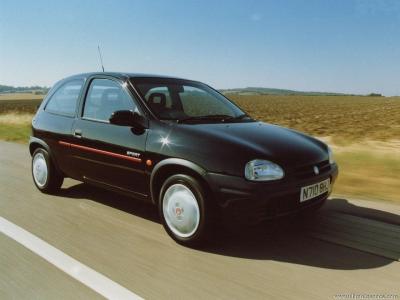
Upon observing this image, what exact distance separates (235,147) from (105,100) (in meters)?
1.90

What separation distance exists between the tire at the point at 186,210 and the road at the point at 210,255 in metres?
0.12

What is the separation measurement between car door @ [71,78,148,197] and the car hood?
0.53 metres

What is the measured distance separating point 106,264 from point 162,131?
1.34m

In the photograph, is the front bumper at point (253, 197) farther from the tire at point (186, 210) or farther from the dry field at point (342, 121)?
the dry field at point (342, 121)

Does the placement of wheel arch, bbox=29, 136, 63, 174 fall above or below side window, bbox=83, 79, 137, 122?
below

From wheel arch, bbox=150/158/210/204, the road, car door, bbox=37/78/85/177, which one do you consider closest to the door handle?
car door, bbox=37/78/85/177

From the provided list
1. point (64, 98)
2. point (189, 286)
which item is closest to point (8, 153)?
point (64, 98)

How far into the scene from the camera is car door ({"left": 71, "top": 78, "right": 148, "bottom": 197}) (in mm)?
4504

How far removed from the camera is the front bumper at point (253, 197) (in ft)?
12.0

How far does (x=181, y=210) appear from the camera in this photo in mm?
4055

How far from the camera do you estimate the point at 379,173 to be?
7000 mm

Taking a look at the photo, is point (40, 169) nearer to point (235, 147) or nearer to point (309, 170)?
point (235, 147)

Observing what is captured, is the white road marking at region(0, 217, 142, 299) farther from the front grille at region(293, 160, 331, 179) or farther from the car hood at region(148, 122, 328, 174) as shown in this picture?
the front grille at region(293, 160, 331, 179)

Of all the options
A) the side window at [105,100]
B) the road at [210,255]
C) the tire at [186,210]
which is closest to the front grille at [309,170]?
the road at [210,255]
